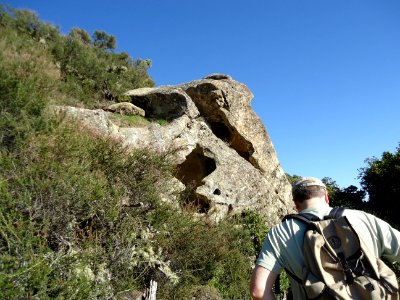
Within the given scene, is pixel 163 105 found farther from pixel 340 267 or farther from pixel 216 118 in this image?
pixel 340 267

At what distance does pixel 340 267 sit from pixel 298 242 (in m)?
0.27

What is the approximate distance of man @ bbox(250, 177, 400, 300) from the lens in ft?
6.69

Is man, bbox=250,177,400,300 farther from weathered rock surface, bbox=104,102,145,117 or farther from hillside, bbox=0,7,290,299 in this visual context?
weathered rock surface, bbox=104,102,145,117

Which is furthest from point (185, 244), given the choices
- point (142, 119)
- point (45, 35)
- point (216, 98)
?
point (45, 35)

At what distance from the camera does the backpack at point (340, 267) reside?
1839 millimetres

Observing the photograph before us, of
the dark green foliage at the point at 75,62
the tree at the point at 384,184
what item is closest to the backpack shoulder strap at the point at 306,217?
the dark green foliage at the point at 75,62

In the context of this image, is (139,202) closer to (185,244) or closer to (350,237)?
(185,244)

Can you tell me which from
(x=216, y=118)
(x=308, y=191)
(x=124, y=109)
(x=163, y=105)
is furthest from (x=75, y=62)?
(x=308, y=191)

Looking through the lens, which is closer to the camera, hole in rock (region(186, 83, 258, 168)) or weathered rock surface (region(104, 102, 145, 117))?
weathered rock surface (region(104, 102, 145, 117))

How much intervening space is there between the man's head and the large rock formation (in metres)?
9.29

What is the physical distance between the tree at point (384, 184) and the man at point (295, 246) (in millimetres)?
19938

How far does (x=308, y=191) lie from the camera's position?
7.45 feet

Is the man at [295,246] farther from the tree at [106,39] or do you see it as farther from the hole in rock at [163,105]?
the tree at [106,39]

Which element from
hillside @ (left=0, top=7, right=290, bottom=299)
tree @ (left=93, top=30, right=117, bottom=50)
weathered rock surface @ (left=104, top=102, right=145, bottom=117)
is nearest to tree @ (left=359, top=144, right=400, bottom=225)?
hillside @ (left=0, top=7, right=290, bottom=299)
